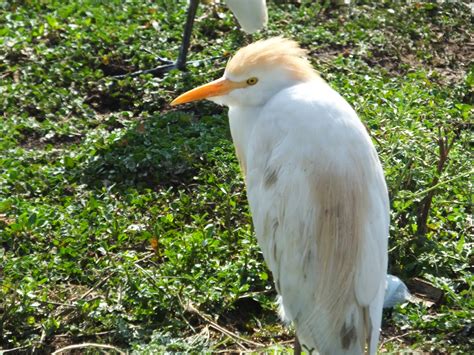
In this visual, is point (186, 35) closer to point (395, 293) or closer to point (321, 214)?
point (395, 293)

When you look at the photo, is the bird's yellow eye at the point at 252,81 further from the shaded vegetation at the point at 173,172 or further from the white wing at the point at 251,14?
the white wing at the point at 251,14

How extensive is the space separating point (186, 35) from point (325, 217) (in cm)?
355

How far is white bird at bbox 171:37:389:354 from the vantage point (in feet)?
10.1

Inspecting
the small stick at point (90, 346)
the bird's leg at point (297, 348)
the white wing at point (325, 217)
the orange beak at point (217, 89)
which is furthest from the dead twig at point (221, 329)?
the orange beak at point (217, 89)

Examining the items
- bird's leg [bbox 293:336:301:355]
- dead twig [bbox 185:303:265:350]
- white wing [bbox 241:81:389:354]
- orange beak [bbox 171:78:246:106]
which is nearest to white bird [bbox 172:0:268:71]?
orange beak [bbox 171:78:246:106]

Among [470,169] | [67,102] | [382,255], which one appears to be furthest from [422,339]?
[67,102]

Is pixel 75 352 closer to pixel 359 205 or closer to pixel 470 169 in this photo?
pixel 359 205

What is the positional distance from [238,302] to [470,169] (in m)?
1.43

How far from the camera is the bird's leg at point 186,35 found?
6.26 meters

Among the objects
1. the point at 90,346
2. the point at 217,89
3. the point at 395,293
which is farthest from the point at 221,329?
the point at 217,89

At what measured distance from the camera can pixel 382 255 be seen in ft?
10.3

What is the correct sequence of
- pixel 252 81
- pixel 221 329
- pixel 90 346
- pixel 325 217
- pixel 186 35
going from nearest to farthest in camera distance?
1. pixel 325 217
2. pixel 252 81
3. pixel 90 346
4. pixel 221 329
5. pixel 186 35

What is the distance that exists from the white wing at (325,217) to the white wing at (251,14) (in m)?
2.84

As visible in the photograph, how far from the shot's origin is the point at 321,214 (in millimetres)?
3105
